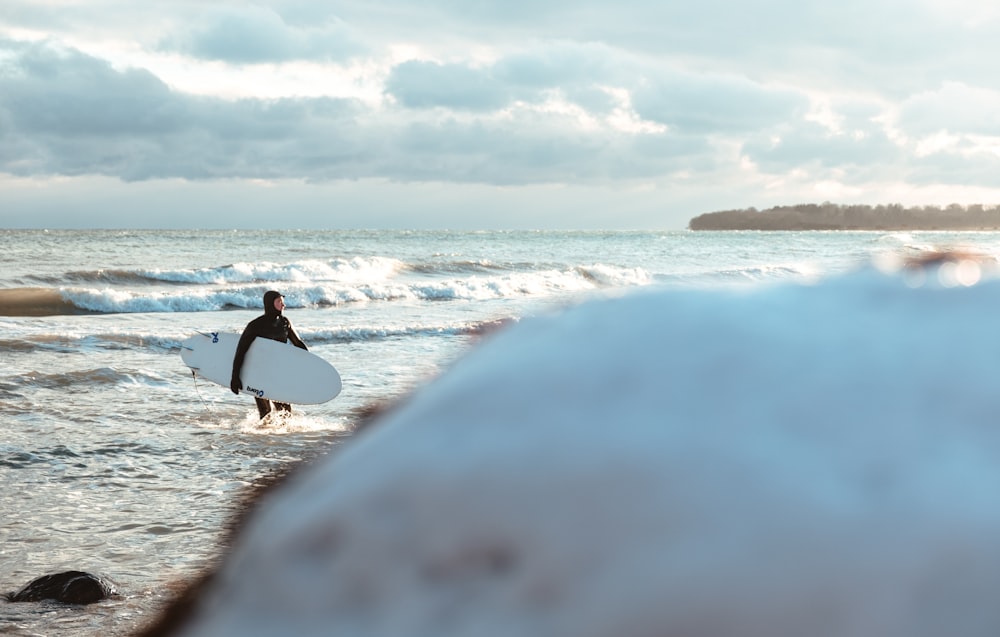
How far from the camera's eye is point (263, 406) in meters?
9.78

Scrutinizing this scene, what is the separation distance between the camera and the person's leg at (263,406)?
973cm

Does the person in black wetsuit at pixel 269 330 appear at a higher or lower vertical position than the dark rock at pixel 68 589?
higher

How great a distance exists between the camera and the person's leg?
9.73 metres

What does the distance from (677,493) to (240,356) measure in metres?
9.76

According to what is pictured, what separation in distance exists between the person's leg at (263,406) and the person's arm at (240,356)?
0.29m

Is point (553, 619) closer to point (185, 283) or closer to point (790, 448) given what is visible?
point (790, 448)

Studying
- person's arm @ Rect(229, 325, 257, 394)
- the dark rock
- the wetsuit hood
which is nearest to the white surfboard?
person's arm @ Rect(229, 325, 257, 394)

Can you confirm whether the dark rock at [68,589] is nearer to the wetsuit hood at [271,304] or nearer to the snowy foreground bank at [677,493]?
the snowy foreground bank at [677,493]

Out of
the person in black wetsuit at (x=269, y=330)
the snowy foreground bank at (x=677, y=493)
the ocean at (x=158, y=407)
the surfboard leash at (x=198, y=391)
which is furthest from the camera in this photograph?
the surfboard leash at (x=198, y=391)

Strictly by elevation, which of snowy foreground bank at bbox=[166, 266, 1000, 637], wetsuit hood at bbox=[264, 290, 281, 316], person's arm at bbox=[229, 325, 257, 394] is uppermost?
snowy foreground bank at bbox=[166, 266, 1000, 637]

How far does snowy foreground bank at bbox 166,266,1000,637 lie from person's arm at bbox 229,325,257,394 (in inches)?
373

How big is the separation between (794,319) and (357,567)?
368mm

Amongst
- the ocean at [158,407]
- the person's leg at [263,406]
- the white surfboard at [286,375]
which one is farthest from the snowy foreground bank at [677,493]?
the person's leg at [263,406]

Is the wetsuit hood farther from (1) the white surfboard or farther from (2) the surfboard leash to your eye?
(2) the surfboard leash
